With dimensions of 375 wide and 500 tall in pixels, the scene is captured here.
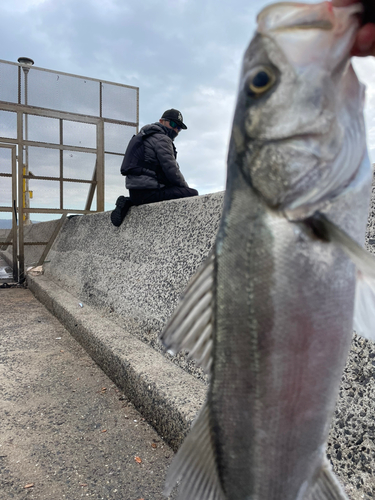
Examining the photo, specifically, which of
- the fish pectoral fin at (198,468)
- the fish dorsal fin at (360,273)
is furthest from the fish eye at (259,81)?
the fish pectoral fin at (198,468)

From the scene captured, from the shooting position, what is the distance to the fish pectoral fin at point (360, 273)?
864mm

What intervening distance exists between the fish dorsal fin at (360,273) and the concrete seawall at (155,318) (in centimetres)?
98

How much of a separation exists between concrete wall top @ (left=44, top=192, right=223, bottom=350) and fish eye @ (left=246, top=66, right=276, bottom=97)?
6.97 feet

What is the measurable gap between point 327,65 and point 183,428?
7.49 ft

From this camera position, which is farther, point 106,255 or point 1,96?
point 1,96

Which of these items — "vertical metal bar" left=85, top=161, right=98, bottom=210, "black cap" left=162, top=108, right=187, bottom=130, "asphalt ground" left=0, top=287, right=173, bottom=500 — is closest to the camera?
"asphalt ground" left=0, top=287, right=173, bottom=500

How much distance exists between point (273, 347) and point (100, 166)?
8.45 metres

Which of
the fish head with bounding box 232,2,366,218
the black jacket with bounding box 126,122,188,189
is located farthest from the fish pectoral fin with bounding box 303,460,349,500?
the black jacket with bounding box 126,122,188,189

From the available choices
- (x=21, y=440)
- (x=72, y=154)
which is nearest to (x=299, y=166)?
(x=21, y=440)

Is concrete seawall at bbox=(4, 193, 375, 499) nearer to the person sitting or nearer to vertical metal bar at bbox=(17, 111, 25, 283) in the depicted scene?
the person sitting

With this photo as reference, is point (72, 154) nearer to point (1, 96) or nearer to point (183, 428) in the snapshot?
point (1, 96)

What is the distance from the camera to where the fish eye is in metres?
0.89

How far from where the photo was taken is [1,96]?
8.16 metres

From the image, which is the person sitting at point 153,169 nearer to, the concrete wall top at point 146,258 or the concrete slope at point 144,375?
the concrete wall top at point 146,258
